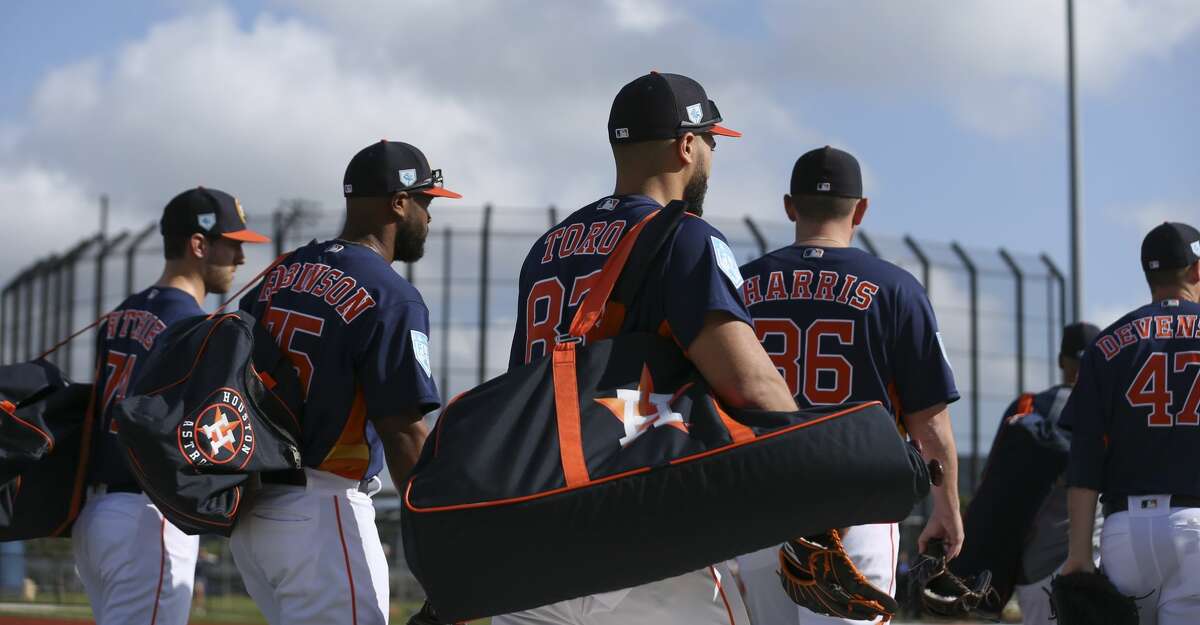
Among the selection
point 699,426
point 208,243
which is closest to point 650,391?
point 699,426

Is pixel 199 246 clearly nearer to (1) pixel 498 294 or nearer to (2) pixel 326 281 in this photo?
(2) pixel 326 281

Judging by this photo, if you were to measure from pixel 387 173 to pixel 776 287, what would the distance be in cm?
140

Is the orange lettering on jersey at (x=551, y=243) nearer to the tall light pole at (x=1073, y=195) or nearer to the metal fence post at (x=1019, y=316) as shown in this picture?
the tall light pole at (x=1073, y=195)

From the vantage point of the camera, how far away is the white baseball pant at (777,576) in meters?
4.49

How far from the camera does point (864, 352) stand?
15.2ft

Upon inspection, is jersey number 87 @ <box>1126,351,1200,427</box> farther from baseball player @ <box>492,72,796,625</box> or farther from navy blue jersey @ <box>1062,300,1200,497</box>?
baseball player @ <box>492,72,796,625</box>

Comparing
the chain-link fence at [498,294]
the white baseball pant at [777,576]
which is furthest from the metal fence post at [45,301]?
the white baseball pant at [777,576]

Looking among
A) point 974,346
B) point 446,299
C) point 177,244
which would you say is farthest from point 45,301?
point 177,244

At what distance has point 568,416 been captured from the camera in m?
2.81

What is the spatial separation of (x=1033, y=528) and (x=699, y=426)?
521 centimetres

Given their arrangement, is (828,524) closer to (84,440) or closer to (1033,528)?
(84,440)

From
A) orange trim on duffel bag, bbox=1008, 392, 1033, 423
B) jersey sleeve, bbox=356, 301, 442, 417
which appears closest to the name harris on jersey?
jersey sleeve, bbox=356, 301, 442, 417

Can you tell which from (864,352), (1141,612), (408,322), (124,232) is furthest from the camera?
(124,232)

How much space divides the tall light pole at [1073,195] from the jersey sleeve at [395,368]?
13.8m
